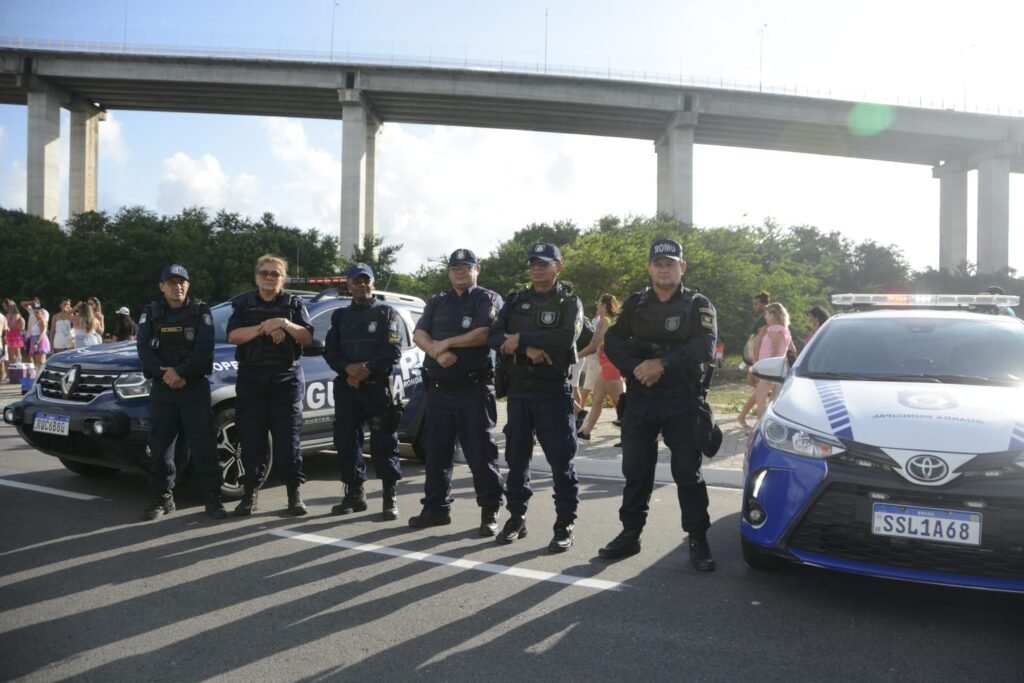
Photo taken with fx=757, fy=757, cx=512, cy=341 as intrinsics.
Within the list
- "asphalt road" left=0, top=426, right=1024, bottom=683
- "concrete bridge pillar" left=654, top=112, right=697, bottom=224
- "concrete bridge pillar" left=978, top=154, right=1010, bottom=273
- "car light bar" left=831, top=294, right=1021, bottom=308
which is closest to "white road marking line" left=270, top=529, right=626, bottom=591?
"asphalt road" left=0, top=426, right=1024, bottom=683

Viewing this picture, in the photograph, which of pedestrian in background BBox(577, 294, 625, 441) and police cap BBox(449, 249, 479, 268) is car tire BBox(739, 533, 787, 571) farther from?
pedestrian in background BBox(577, 294, 625, 441)

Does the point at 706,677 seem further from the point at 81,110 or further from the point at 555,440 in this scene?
the point at 81,110

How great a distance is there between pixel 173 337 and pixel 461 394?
7.08 feet

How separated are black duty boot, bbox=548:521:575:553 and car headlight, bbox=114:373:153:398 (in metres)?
3.20

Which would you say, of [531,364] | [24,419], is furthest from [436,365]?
[24,419]

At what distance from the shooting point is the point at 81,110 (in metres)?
53.9

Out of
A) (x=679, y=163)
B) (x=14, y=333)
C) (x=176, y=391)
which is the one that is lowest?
(x=176, y=391)

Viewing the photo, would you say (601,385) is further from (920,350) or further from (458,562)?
(458,562)

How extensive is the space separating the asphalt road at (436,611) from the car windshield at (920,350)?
1192 millimetres

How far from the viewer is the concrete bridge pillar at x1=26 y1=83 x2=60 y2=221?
49344 millimetres

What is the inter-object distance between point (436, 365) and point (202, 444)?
185 cm

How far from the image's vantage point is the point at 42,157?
49.8m

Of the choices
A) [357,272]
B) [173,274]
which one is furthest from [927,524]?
[173,274]

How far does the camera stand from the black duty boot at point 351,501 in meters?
5.71
